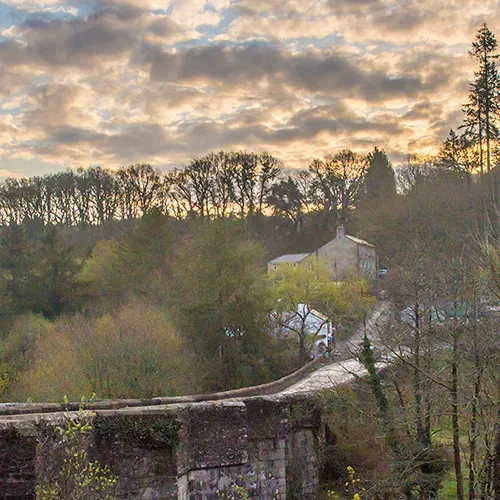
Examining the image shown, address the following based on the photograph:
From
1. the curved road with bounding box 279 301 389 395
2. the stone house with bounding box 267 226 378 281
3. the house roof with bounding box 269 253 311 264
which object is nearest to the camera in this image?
the curved road with bounding box 279 301 389 395

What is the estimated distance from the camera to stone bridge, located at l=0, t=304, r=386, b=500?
7762 millimetres

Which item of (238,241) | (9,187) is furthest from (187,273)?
(9,187)

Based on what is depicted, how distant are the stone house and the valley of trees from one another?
1495 millimetres

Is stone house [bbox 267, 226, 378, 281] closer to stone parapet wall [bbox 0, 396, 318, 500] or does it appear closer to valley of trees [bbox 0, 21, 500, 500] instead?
valley of trees [bbox 0, 21, 500, 500]

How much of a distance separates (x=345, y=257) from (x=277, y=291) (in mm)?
14958

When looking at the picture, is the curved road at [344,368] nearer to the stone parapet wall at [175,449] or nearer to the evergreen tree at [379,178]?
the stone parapet wall at [175,449]

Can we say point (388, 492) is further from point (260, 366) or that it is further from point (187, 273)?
point (187, 273)

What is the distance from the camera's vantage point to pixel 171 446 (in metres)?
9.66

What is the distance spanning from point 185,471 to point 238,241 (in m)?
→ 24.0

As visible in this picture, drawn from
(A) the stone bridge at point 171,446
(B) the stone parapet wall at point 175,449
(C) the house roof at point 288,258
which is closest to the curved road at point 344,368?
(A) the stone bridge at point 171,446

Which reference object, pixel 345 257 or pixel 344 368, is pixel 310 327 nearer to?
pixel 345 257

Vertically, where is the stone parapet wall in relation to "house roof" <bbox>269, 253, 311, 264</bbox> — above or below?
below

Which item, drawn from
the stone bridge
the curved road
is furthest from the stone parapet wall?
the curved road

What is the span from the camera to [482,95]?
129 feet
